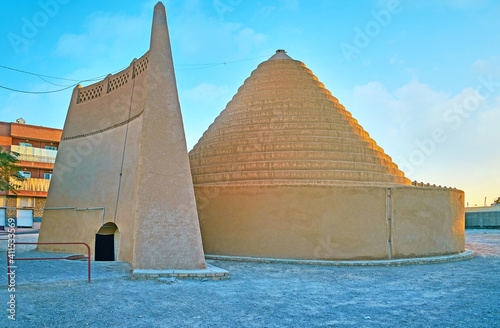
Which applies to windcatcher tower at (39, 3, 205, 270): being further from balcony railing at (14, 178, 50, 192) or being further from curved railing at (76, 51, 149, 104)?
balcony railing at (14, 178, 50, 192)

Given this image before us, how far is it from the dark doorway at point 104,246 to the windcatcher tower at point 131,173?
27mm

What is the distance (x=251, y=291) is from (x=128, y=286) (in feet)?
7.38

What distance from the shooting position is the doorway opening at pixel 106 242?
36.1 ft

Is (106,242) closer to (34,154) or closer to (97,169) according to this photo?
(97,169)

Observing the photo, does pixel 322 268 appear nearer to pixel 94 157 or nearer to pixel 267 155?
pixel 267 155

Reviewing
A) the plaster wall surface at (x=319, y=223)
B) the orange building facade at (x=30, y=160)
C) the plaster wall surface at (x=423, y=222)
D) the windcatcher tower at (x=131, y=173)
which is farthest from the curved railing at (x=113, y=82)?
the orange building facade at (x=30, y=160)

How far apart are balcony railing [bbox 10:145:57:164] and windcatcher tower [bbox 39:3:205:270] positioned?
20.8 meters

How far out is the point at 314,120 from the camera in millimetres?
14602

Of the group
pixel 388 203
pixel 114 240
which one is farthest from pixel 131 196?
pixel 388 203

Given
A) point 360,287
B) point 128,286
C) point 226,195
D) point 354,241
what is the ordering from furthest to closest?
1. point 226,195
2. point 354,241
3. point 360,287
4. point 128,286

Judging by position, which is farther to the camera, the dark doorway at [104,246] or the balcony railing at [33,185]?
the balcony railing at [33,185]

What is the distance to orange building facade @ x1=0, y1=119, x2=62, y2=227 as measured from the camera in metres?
31.1

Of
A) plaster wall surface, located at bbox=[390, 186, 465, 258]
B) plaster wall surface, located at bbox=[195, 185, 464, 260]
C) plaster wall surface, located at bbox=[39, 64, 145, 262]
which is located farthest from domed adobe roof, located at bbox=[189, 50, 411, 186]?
plaster wall surface, located at bbox=[39, 64, 145, 262]

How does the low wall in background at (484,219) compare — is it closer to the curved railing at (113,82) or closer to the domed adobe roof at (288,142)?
the domed adobe roof at (288,142)
